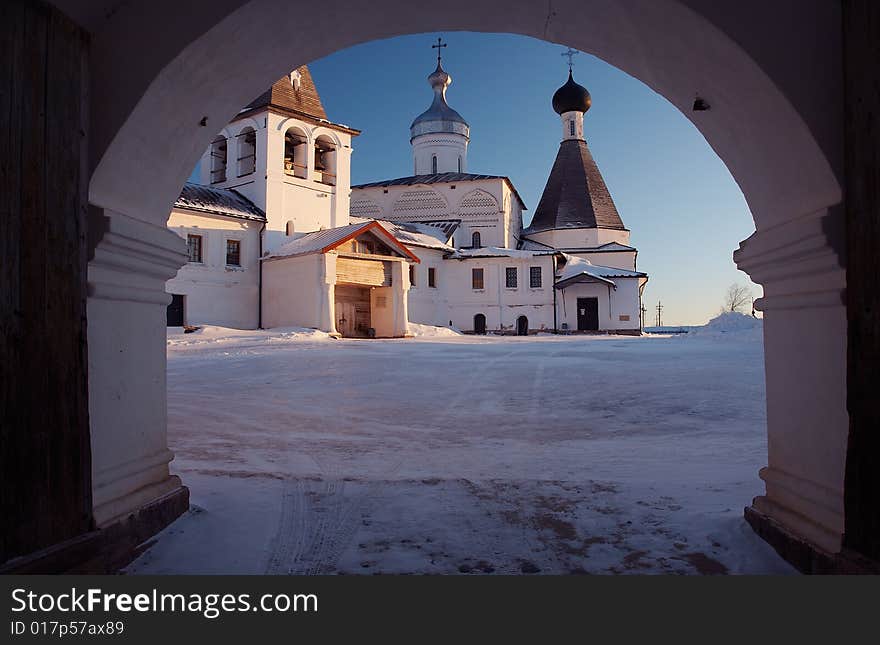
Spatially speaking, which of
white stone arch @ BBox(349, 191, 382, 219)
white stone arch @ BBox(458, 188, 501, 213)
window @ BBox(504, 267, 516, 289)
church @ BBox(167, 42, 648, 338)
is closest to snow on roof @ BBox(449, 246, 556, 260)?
church @ BBox(167, 42, 648, 338)

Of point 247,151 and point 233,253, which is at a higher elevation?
point 247,151

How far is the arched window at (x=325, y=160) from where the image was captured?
2742cm

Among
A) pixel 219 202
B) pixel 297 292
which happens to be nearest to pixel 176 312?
pixel 297 292

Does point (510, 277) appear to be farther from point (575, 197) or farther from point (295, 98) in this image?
point (295, 98)

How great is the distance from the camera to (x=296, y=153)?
27.0 meters

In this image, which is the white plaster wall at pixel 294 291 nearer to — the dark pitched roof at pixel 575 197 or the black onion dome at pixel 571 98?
the dark pitched roof at pixel 575 197

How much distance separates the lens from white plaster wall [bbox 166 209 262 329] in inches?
879

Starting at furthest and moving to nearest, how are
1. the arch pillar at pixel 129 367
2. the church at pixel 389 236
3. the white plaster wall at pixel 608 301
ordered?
the white plaster wall at pixel 608 301, the church at pixel 389 236, the arch pillar at pixel 129 367

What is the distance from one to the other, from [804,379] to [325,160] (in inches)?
1084

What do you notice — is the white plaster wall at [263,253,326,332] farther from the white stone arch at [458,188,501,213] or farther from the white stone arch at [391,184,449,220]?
the white stone arch at [458,188,501,213]

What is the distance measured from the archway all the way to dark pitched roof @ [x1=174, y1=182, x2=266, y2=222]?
2062cm

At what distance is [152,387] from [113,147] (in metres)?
1.20

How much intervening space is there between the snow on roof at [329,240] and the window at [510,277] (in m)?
8.60

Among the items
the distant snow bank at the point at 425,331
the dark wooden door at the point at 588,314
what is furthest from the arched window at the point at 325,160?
the dark wooden door at the point at 588,314
